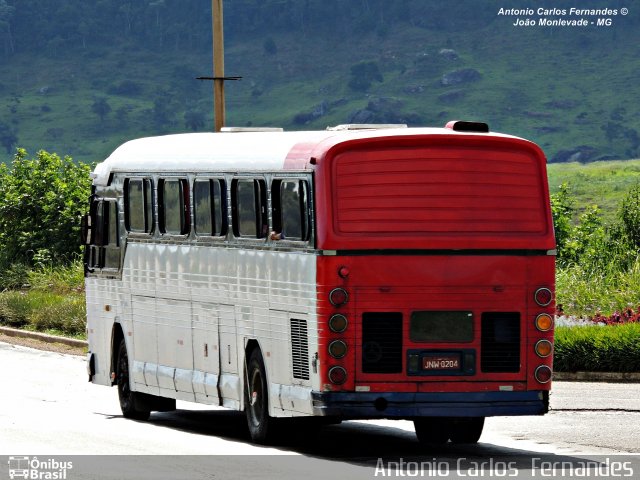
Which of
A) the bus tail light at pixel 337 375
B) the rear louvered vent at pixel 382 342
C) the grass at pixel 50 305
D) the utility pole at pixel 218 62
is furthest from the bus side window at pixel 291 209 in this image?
the grass at pixel 50 305

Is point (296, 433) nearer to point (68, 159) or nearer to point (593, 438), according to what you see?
point (593, 438)

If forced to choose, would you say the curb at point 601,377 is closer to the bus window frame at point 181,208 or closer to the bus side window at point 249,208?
the bus window frame at point 181,208

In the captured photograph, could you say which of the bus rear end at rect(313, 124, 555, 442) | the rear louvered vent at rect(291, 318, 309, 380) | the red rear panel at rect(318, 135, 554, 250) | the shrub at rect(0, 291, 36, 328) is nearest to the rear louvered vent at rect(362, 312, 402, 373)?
the bus rear end at rect(313, 124, 555, 442)

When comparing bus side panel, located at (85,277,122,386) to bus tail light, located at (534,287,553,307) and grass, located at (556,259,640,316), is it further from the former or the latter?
grass, located at (556,259,640,316)

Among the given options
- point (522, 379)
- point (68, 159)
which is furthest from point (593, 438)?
point (68, 159)

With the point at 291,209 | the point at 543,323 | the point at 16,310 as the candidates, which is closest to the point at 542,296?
the point at 543,323

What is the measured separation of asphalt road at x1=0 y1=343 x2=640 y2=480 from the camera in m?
14.6

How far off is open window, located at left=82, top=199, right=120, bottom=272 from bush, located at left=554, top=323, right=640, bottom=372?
684 cm

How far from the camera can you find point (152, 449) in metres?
16.1

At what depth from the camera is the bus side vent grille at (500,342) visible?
15.7 metres

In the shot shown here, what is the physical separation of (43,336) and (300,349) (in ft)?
62.7

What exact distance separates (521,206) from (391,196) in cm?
128

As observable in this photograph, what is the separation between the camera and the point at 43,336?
34.1 metres

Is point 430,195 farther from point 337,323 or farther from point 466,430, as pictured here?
point 466,430
